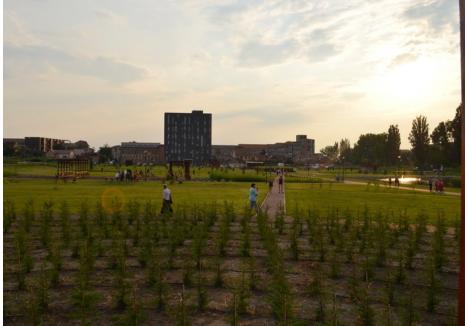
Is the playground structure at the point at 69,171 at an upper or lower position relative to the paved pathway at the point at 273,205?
upper

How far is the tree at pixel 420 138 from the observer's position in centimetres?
8350

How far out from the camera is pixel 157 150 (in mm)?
165500

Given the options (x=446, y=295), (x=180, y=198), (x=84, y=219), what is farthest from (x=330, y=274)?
(x=180, y=198)

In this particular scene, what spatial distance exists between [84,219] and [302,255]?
7116 millimetres

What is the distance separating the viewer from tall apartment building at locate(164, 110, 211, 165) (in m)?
151

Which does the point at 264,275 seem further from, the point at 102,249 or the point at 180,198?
the point at 180,198

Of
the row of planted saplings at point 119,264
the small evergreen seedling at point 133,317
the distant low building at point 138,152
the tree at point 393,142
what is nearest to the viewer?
the small evergreen seedling at point 133,317

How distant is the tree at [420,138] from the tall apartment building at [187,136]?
3131 inches

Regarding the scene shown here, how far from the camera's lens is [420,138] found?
277ft

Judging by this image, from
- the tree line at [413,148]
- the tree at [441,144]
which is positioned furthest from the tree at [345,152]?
the tree at [441,144]

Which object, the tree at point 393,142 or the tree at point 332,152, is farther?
the tree at point 332,152

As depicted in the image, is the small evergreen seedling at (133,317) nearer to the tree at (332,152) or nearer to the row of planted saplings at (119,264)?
the row of planted saplings at (119,264)

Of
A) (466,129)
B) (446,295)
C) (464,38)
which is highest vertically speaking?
(464,38)

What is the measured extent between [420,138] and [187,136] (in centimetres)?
8546
